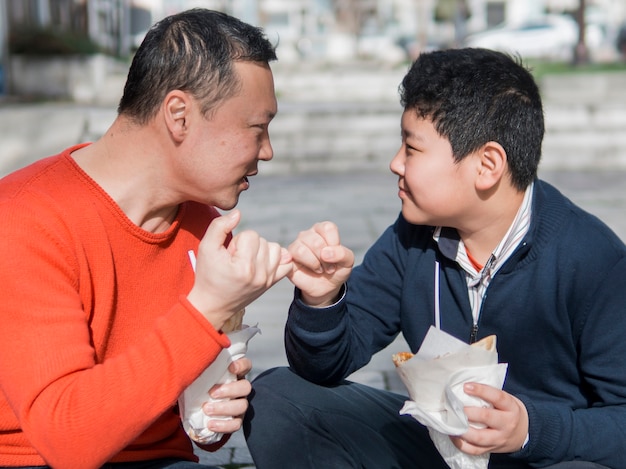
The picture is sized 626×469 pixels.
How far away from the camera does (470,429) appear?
1.84 m

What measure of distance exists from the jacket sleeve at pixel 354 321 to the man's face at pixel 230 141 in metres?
0.37

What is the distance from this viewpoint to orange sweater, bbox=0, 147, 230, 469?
1.63 metres

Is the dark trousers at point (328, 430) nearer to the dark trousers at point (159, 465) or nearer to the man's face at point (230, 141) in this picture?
the dark trousers at point (159, 465)

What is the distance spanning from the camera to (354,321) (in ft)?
7.84

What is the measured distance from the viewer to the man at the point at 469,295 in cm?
206

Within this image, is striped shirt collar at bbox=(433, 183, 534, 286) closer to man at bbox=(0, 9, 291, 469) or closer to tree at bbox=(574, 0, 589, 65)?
man at bbox=(0, 9, 291, 469)

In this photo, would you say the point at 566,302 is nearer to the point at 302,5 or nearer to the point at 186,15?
the point at 186,15

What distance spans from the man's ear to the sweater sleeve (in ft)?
1.36

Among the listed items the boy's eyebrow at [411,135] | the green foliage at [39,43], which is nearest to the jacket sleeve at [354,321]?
the boy's eyebrow at [411,135]

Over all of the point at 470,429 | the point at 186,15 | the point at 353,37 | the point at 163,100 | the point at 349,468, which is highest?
the point at 186,15

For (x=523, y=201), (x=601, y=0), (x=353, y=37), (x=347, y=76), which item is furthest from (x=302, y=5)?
(x=523, y=201)

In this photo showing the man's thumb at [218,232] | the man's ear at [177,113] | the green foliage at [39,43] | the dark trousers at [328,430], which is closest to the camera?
the man's thumb at [218,232]

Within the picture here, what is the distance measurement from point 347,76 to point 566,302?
572 inches

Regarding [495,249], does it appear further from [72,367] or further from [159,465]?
[72,367]
